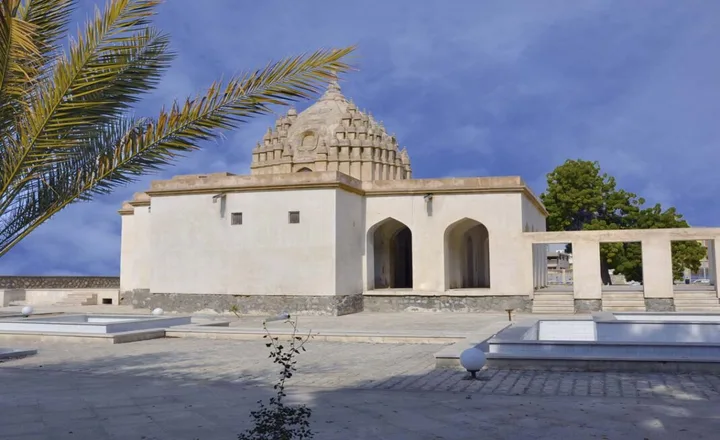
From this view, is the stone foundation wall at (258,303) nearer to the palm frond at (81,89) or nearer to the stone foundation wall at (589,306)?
the stone foundation wall at (589,306)

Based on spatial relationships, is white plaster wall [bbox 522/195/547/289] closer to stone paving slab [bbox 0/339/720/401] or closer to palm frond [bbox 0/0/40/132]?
stone paving slab [bbox 0/339/720/401]

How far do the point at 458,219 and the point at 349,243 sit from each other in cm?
345

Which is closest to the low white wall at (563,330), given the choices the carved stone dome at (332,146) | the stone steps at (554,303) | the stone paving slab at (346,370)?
the stone paving slab at (346,370)

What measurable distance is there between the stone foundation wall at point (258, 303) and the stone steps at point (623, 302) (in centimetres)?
747

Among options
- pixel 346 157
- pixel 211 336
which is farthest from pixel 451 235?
pixel 211 336

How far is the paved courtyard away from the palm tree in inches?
75.3

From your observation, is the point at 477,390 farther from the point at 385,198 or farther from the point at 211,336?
the point at 385,198

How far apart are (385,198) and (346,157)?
6.68m

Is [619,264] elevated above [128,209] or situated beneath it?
situated beneath

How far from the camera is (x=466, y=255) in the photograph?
26766 mm

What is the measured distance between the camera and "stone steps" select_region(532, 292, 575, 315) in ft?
65.3

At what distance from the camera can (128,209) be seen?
27000 millimetres

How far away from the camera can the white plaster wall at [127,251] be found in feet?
88.2

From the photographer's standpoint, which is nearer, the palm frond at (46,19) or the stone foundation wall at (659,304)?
the palm frond at (46,19)
